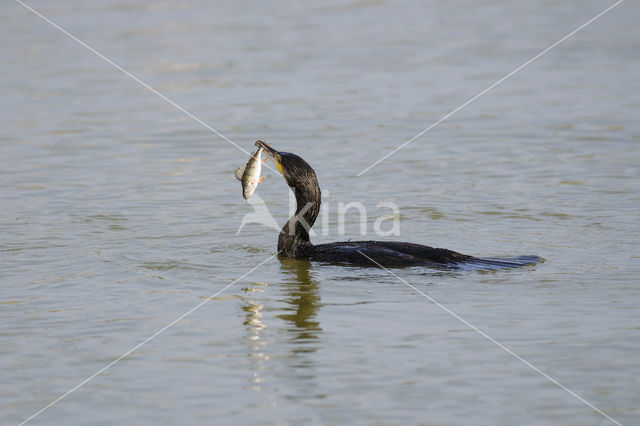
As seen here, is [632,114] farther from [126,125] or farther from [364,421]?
[364,421]

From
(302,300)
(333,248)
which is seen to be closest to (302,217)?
(333,248)

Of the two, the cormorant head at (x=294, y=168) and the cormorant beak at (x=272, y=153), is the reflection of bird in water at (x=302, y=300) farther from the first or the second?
the cormorant beak at (x=272, y=153)

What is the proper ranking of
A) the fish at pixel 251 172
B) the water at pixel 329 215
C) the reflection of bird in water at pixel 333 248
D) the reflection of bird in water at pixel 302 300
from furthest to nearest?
the fish at pixel 251 172 → the reflection of bird in water at pixel 333 248 → the reflection of bird in water at pixel 302 300 → the water at pixel 329 215

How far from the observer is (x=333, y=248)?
30.1 ft

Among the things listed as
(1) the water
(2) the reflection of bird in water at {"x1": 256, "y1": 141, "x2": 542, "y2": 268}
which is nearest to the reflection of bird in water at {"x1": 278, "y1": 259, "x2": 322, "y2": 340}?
(1) the water

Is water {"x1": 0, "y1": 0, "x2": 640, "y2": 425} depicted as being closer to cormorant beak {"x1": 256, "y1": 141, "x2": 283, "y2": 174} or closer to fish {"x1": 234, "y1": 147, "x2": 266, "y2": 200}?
fish {"x1": 234, "y1": 147, "x2": 266, "y2": 200}

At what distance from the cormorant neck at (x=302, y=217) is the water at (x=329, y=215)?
0.79ft

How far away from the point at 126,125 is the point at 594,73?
27.4 feet

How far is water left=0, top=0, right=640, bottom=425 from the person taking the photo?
635 cm

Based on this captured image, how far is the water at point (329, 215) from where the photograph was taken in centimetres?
635

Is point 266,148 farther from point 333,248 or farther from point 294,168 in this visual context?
point 333,248

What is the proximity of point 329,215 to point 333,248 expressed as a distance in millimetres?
2046

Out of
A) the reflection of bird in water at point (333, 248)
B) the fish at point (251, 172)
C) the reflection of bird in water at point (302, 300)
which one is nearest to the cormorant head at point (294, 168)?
the reflection of bird in water at point (333, 248)

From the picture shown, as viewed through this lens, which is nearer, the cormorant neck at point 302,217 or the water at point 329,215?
the water at point 329,215
